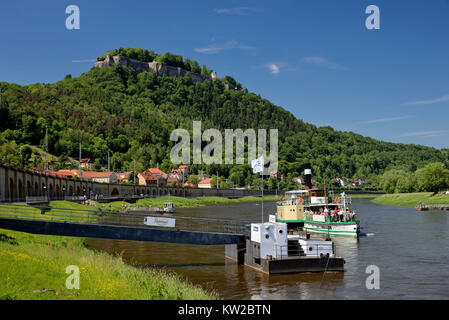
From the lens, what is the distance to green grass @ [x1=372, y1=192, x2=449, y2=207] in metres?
112

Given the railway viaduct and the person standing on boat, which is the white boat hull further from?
the railway viaduct

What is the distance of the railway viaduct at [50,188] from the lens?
6706cm

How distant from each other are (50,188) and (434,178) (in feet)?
339

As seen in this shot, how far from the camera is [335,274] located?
29.3 meters

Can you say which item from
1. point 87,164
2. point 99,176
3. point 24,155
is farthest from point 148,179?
point 24,155

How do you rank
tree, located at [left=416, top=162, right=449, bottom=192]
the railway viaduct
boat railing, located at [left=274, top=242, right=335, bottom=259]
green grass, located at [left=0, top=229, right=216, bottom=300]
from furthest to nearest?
tree, located at [left=416, top=162, right=449, bottom=192], the railway viaduct, boat railing, located at [left=274, top=242, right=335, bottom=259], green grass, located at [left=0, top=229, right=216, bottom=300]

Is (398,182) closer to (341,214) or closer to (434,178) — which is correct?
(434,178)

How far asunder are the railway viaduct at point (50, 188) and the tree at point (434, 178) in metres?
94.4

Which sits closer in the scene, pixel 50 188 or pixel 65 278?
pixel 65 278

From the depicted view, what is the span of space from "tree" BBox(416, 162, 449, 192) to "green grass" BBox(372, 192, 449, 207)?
240 cm

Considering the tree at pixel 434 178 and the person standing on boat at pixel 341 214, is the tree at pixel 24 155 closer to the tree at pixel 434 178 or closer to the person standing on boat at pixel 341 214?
the person standing on boat at pixel 341 214

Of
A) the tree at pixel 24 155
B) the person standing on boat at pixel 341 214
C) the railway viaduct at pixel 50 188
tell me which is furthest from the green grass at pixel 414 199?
the tree at pixel 24 155

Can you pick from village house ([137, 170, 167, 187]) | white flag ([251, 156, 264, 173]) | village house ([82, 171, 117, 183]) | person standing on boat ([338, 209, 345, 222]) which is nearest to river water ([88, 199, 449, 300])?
person standing on boat ([338, 209, 345, 222])
